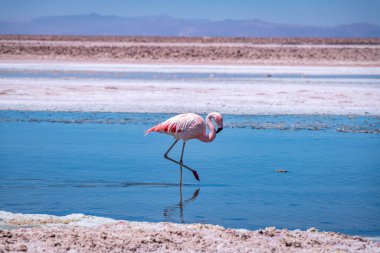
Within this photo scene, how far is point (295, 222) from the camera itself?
263 inches

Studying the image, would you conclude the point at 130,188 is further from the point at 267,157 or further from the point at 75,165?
the point at 267,157

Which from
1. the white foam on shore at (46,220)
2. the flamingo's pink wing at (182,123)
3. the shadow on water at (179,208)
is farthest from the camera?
the flamingo's pink wing at (182,123)

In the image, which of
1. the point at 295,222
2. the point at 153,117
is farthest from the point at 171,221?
the point at 153,117

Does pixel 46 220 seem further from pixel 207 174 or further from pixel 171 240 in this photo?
pixel 207 174

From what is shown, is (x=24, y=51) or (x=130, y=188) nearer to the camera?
(x=130, y=188)

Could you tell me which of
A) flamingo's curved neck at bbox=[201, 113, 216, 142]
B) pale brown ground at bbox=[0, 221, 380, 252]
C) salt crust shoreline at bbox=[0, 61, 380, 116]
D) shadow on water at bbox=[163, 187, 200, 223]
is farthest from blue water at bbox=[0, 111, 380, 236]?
salt crust shoreline at bbox=[0, 61, 380, 116]

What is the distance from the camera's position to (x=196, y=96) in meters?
18.1

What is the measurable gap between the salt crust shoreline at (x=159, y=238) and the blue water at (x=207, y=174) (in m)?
0.54

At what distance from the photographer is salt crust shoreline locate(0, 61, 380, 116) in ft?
51.8

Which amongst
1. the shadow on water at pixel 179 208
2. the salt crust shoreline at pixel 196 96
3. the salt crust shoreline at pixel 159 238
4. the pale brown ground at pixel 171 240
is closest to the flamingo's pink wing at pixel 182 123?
the shadow on water at pixel 179 208

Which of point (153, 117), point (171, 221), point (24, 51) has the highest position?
point (24, 51)

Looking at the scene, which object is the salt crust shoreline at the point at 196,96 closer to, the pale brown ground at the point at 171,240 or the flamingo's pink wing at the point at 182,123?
the flamingo's pink wing at the point at 182,123

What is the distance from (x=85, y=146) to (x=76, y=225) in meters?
4.74

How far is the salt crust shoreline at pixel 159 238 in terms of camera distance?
213 inches
